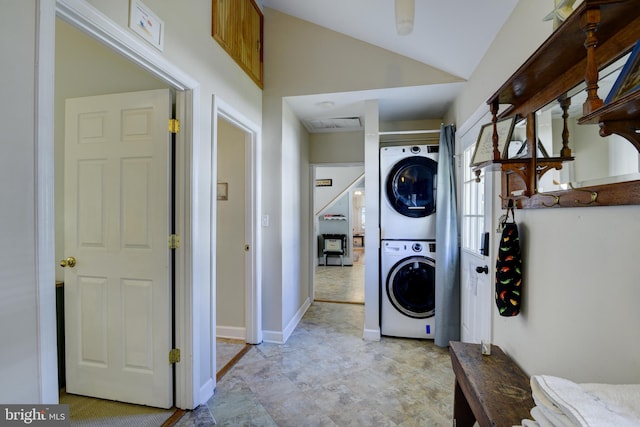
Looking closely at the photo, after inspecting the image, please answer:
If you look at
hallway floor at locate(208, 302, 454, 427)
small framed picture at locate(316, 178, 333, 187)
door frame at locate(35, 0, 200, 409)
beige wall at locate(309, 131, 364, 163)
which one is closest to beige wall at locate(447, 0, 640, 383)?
hallway floor at locate(208, 302, 454, 427)

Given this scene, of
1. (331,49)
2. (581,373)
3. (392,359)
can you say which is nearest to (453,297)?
(392,359)

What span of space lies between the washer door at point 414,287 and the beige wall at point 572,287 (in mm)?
1142

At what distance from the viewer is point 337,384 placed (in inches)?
80.4

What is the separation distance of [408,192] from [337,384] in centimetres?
184

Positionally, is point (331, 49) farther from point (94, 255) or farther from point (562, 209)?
point (94, 255)

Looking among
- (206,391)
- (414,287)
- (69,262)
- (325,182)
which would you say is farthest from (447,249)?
(325,182)

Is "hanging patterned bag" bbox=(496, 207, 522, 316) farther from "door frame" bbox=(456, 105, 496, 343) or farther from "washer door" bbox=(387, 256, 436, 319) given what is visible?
"washer door" bbox=(387, 256, 436, 319)

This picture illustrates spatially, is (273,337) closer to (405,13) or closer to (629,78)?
(405,13)

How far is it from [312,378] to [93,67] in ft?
8.86

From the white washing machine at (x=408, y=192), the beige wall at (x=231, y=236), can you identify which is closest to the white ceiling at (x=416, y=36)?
the white washing machine at (x=408, y=192)

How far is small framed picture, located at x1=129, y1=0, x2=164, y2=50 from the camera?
126cm

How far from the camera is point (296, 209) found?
325 centimetres

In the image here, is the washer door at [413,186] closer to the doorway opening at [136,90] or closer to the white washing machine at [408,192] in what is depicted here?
the white washing machine at [408,192]

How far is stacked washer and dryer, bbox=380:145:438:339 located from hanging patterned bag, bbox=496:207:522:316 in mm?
1369
